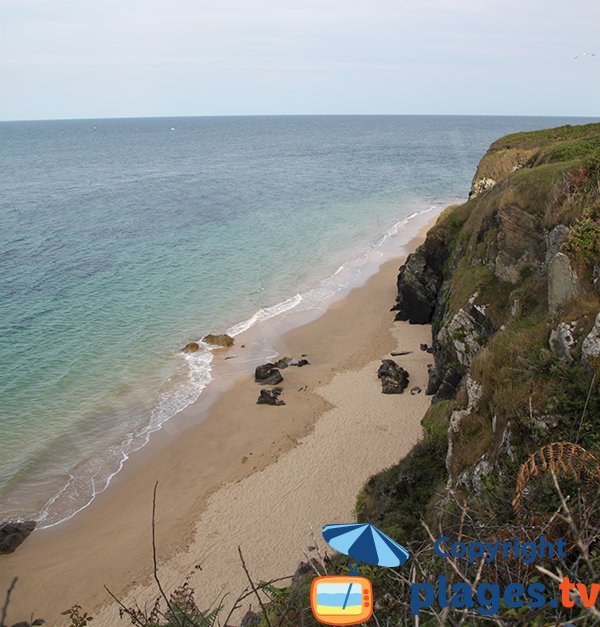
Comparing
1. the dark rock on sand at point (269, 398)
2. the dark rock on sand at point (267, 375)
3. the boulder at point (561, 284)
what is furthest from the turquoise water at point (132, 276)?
the boulder at point (561, 284)

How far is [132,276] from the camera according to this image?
137 feet

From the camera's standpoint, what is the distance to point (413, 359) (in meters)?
27.0

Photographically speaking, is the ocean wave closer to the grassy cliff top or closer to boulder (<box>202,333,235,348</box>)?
boulder (<box>202,333,235,348</box>)

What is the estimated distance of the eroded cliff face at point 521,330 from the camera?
9.94 meters

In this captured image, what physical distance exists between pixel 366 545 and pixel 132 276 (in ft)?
124

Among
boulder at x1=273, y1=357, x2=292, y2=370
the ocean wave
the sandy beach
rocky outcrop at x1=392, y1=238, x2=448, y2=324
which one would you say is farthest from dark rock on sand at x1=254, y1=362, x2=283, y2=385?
rocky outcrop at x1=392, y1=238, x2=448, y2=324

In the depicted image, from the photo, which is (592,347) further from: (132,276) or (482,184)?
(132,276)

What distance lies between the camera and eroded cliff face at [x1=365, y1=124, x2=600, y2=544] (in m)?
9.94

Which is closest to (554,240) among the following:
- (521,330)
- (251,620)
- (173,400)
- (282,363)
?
(521,330)

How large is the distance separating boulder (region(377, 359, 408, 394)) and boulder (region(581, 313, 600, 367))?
1411cm

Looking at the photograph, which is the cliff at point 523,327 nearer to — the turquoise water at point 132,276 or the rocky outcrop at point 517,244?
the rocky outcrop at point 517,244

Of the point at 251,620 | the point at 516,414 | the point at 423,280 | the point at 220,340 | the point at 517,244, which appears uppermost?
the point at 517,244

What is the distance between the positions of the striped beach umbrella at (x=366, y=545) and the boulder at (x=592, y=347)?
5334mm

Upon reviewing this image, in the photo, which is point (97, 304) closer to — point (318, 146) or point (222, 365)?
point (222, 365)
